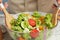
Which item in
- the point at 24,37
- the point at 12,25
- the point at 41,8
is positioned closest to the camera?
the point at 24,37

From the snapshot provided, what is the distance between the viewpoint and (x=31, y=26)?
0.83 m

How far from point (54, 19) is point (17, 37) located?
0.25m

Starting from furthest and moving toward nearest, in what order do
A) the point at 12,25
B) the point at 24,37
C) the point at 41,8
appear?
the point at 41,8
the point at 12,25
the point at 24,37

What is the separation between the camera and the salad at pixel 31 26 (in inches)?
29.8

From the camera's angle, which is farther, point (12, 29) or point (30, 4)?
point (30, 4)

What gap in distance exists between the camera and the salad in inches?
29.8

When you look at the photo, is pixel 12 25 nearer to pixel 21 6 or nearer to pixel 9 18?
pixel 9 18

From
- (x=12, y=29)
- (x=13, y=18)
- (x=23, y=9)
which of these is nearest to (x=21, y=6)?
(x=23, y=9)

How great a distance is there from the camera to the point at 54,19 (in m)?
0.90

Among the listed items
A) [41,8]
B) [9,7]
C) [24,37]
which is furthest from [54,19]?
[9,7]

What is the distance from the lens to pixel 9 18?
899mm

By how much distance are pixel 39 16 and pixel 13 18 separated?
15 cm

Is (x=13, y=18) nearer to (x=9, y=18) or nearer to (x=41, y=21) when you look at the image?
(x=9, y=18)

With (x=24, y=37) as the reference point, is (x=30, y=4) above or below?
above
